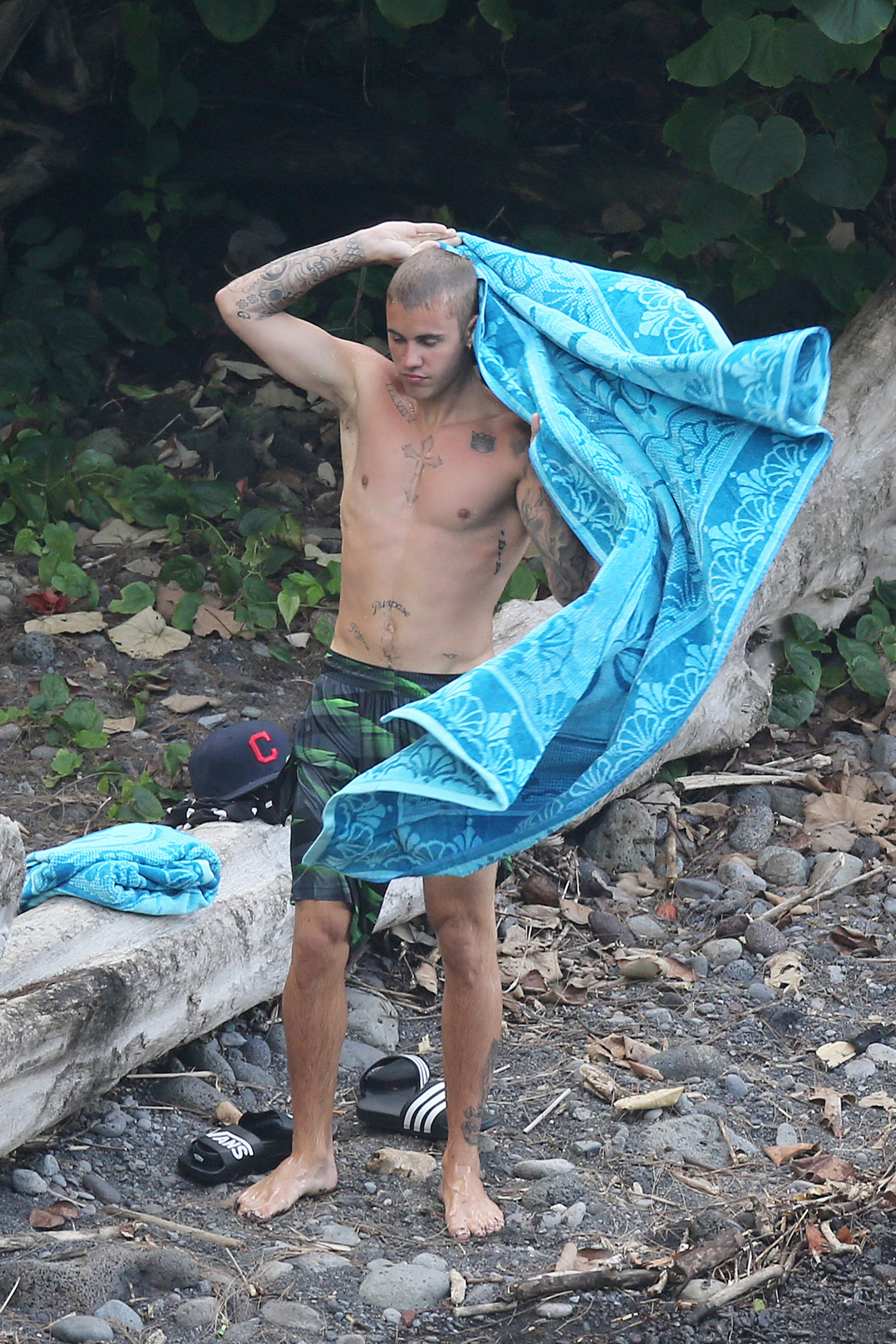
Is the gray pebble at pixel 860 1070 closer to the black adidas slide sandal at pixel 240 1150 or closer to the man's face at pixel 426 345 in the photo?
the black adidas slide sandal at pixel 240 1150

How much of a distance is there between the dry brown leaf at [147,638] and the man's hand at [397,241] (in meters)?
2.55

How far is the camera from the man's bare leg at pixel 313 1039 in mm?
2957

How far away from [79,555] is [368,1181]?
3.55 meters

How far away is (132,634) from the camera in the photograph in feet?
17.6

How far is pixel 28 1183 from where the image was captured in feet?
9.26

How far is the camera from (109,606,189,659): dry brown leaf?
532cm

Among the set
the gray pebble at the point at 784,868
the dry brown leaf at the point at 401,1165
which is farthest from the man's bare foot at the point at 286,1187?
the gray pebble at the point at 784,868

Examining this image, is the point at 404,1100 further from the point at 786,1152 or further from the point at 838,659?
the point at 838,659

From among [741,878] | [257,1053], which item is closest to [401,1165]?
[257,1053]

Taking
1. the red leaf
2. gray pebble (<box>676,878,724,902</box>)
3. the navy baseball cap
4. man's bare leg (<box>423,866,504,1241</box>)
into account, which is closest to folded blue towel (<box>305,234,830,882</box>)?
man's bare leg (<box>423,866,504,1241</box>)

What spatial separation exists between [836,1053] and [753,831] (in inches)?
49.8

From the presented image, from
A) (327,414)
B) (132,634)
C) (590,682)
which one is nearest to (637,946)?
(590,682)

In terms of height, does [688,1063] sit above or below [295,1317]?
below

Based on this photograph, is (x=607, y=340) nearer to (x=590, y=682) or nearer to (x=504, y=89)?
(x=590, y=682)
